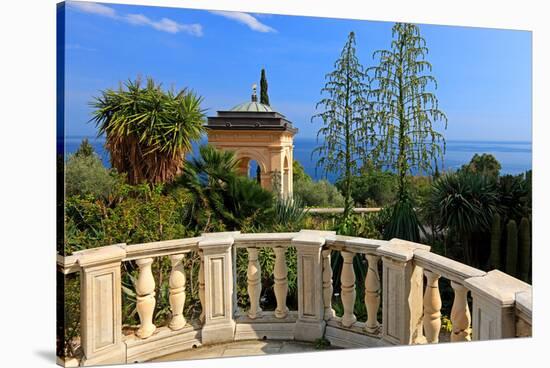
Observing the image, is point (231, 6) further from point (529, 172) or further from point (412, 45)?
point (529, 172)

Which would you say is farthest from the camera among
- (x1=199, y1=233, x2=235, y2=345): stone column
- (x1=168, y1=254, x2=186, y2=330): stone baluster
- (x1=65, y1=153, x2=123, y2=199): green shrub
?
(x1=199, y1=233, x2=235, y2=345): stone column

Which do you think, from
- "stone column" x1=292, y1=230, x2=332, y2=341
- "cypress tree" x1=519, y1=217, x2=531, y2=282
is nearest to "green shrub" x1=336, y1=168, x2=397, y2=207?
"stone column" x1=292, y1=230, x2=332, y2=341

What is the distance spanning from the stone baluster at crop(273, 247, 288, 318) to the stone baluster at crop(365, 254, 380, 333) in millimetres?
547

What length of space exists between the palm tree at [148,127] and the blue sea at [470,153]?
0.48 feet

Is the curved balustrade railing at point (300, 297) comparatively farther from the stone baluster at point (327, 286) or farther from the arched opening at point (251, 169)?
the arched opening at point (251, 169)

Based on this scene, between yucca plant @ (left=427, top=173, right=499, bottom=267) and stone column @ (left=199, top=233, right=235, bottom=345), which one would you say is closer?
stone column @ (left=199, top=233, right=235, bottom=345)

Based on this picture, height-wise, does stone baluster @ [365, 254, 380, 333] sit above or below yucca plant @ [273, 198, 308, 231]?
below

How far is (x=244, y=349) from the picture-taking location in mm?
4359

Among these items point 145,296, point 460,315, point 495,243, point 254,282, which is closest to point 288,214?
point 254,282

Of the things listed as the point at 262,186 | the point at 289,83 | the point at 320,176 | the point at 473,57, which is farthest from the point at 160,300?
the point at 473,57

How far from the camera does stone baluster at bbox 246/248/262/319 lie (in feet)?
14.4

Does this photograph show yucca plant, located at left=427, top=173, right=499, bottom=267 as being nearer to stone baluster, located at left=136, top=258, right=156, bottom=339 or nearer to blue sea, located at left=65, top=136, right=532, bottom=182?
blue sea, located at left=65, top=136, right=532, bottom=182

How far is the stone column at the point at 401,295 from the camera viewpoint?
13.7 feet

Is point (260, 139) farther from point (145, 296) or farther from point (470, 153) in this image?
point (470, 153)
